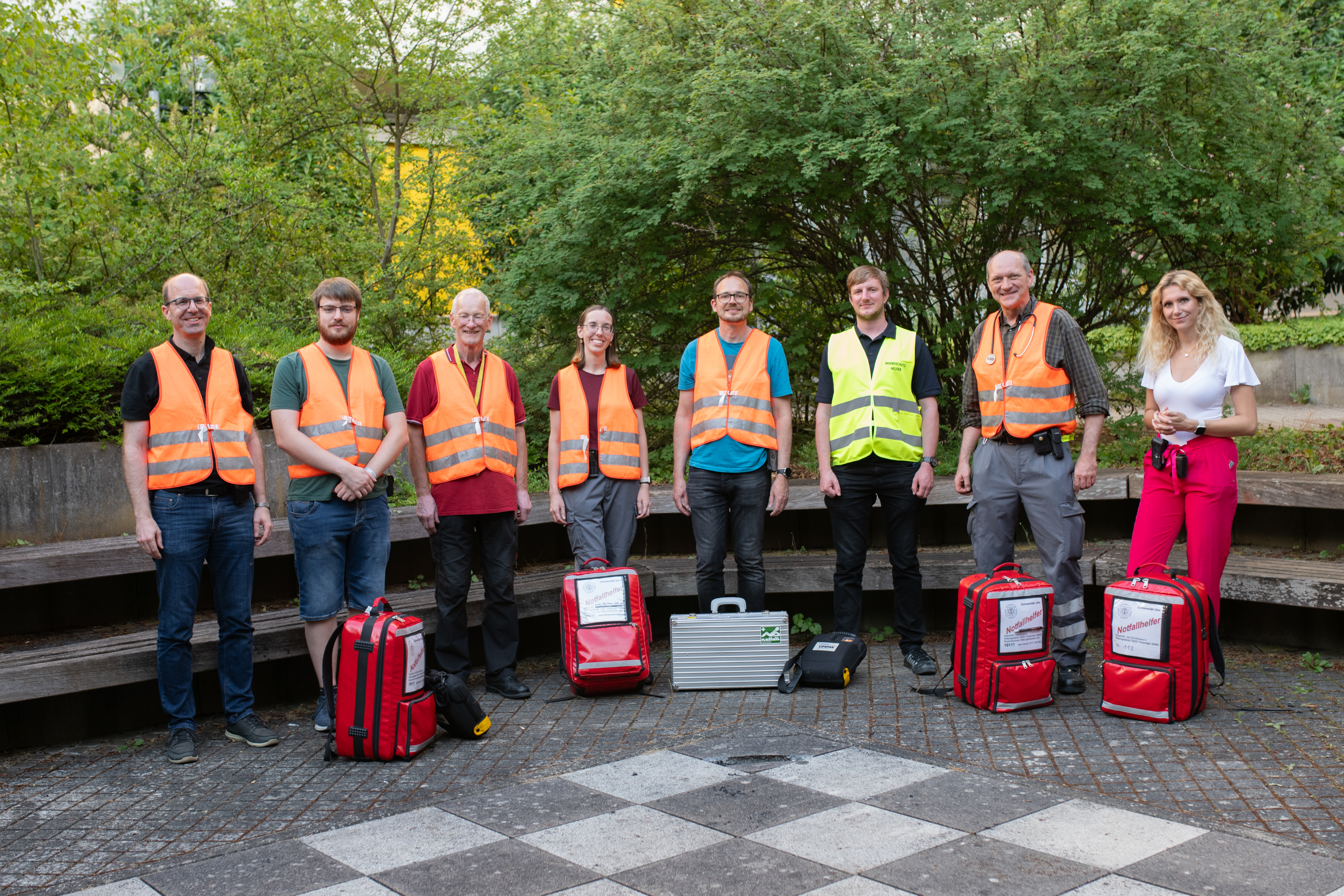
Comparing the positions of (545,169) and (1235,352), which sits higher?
(545,169)

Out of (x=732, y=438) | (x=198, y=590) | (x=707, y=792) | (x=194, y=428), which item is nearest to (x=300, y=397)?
(x=194, y=428)

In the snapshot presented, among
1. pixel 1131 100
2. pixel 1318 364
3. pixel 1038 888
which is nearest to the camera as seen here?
pixel 1038 888

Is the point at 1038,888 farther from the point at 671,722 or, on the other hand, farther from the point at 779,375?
the point at 779,375

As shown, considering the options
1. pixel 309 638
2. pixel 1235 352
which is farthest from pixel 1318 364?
pixel 309 638

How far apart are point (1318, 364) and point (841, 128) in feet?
43.6

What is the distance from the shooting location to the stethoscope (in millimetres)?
5031

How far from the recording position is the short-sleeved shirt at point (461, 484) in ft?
16.7

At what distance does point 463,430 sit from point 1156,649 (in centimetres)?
341

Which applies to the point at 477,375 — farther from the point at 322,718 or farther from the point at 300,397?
the point at 322,718

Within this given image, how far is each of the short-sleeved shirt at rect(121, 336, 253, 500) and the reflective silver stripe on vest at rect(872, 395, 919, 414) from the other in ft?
10.3

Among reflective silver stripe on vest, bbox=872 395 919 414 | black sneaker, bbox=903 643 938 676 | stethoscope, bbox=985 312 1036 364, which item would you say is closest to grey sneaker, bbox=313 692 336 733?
black sneaker, bbox=903 643 938 676

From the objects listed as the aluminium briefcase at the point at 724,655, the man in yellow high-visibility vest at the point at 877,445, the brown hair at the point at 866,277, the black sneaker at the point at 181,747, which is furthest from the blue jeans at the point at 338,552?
the brown hair at the point at 866,277

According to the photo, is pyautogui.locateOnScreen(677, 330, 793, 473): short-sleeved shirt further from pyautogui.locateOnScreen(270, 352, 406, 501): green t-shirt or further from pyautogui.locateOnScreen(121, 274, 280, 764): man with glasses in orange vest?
pyautogui.locateOnScreen(121, 274, 280, 764): man with glasses in orange vest

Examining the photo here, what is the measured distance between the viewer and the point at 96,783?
4.18 metres
